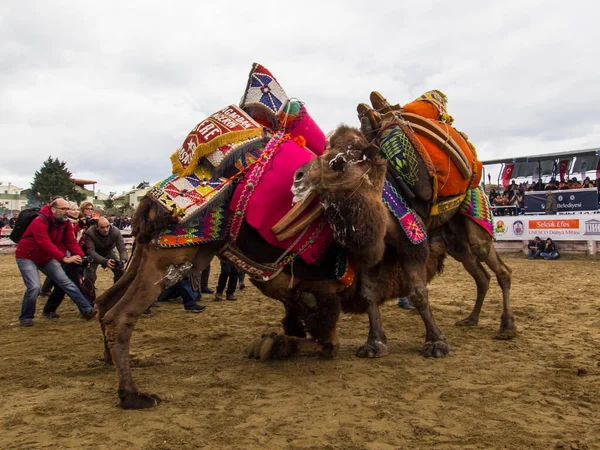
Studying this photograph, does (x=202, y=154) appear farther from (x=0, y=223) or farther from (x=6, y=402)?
(x=0, y=223)

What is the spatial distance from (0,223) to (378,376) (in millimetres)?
28437

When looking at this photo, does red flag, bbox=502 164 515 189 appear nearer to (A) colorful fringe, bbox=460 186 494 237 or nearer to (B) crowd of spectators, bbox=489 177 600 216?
(B) crowd of spectators, bbox=489 177 600 216

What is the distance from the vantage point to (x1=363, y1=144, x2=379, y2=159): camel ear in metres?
4.13

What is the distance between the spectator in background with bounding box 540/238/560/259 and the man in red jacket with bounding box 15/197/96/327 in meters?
13.9

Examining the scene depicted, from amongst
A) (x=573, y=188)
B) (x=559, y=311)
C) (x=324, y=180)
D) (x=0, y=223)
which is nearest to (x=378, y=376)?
(x=324, y=180)

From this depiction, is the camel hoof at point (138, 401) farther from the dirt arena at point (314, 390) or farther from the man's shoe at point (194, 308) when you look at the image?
the man's shoe at point (194, 308)

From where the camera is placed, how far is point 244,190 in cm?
384

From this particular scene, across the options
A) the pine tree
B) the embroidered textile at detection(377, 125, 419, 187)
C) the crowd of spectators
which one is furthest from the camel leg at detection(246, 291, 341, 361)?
the pine tree

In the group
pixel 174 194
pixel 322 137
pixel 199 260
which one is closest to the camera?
pixel 174 194

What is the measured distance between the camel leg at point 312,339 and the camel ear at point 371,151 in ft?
4.53

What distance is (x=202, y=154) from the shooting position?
389cm

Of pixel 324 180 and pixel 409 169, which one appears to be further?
pixel 409 169

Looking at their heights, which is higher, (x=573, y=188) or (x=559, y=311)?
(x=573, y=188)

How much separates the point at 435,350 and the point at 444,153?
2.04 metres
